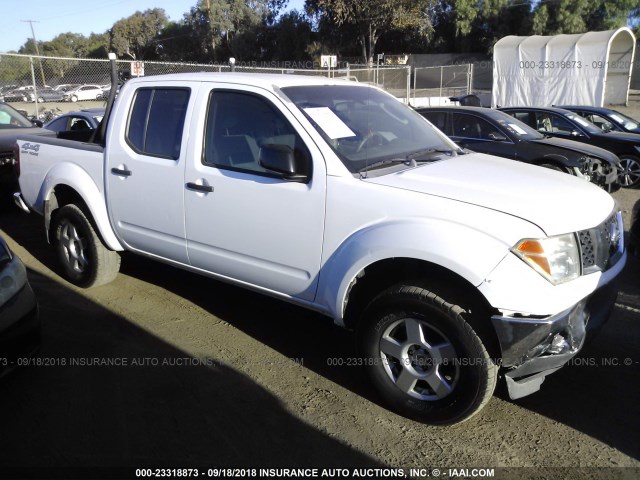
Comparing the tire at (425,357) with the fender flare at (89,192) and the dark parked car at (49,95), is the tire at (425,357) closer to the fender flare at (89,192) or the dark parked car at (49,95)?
the fender flare at (89,192)

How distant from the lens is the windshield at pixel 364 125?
3.37 meters

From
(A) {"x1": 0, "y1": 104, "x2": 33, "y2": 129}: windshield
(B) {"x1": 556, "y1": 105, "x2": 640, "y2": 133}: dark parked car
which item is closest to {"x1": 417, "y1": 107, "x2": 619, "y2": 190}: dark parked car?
(B) {"x1": 556, "y1": 105, "x2": 640, "y2": 133}: dark parked car

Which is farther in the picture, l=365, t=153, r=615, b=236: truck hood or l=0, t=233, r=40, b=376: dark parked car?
l=0, t=233, r=40, b=376: dark parked car

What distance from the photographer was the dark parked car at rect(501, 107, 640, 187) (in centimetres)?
966

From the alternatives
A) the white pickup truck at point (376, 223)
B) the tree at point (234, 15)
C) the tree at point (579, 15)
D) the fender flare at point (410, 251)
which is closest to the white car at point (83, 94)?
the tree at point (234, 15)

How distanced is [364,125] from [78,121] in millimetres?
6760

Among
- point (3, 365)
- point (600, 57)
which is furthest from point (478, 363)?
point (600, 57)

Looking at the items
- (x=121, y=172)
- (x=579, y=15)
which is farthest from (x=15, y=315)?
(x=579, y=15)

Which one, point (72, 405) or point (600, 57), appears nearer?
point (72, 405)

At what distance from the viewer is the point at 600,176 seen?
8.42 m

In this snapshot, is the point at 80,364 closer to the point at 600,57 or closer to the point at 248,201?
the point at 248,201

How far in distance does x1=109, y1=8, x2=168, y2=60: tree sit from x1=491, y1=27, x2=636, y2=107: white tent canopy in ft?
151

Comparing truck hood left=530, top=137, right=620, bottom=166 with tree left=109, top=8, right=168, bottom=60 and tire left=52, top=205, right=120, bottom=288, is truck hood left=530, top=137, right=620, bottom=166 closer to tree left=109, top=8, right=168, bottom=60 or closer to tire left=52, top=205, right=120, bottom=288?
tire left=52, top=205, right=120, bottom=288

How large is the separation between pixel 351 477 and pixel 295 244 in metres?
1.38
